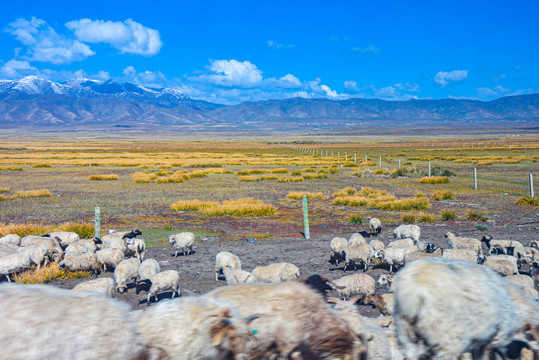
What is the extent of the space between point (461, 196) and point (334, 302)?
72.2ft

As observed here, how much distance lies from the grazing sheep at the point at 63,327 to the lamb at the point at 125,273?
6.70m

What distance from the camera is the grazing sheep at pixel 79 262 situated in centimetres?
1009

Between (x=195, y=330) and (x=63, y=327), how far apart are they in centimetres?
78

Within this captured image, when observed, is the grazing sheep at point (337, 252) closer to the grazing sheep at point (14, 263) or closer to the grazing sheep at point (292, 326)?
the grazing sheep at point (14, 263)

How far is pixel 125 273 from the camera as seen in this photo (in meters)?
9.20

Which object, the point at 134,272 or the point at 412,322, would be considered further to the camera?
the point at 134,272

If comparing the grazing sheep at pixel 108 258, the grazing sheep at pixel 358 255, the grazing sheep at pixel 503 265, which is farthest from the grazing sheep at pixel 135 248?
the grazing sheep at pixel 503 265

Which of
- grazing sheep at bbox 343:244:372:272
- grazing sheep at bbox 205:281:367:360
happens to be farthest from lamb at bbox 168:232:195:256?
grazing sheep at bbox 205:281:367:360

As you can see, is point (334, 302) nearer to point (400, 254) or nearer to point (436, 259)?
point (436, 259)

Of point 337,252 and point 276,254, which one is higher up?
point 337,252

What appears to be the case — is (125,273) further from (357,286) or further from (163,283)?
(357,286)

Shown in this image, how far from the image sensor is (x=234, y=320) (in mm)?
2770

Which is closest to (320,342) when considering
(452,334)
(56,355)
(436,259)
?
(452,334)

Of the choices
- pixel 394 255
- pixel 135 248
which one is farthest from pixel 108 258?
pixel 394 255
